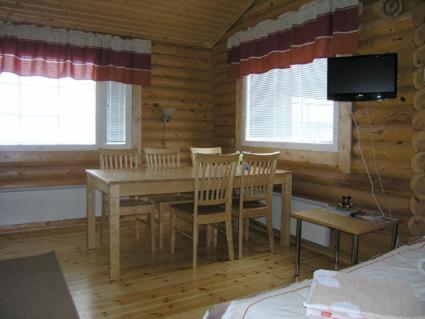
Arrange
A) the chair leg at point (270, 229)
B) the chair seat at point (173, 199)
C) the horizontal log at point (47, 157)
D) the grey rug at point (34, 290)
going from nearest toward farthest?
1. the grey rug at point (34, 290)
2. the chair leg at point (270, 229)
3. the chair seat at point (173, 199)
4. the horizontal log at point (47, 157)

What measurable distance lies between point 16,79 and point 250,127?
9.50 ft

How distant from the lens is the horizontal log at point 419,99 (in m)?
2.75

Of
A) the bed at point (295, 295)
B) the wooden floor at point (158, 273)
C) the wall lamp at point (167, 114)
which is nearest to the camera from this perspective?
the bed at point (295, 295)

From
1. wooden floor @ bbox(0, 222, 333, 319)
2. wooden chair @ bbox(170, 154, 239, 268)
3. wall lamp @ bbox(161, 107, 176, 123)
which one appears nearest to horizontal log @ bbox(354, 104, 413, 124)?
wooden chair @ bbox(170, 154, 239, 268)

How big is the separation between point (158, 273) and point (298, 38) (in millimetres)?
2684

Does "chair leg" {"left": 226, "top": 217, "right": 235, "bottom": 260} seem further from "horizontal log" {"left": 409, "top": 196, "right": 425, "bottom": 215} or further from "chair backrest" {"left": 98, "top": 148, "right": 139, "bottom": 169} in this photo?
"horizontal log" {"left": 409, "top": 196, "right": 425, "bottom": 215}

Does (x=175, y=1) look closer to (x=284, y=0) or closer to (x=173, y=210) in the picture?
(x=284, y=0)

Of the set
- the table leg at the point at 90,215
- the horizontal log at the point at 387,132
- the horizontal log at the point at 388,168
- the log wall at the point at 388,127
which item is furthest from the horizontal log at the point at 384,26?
the table leg at the point at 90,215

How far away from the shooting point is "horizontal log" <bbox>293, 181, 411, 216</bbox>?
300 cm

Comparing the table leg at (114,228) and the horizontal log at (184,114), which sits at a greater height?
the horizontal log at (184,114)

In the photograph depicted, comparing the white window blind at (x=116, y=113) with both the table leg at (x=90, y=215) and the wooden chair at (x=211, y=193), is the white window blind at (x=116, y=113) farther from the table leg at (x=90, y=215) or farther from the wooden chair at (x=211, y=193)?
the wooden chair at (x=211, y=193)

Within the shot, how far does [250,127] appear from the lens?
15.7 ft

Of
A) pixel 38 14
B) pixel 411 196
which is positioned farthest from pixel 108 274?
pixel 38 14

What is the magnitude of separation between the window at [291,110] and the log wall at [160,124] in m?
0.91
